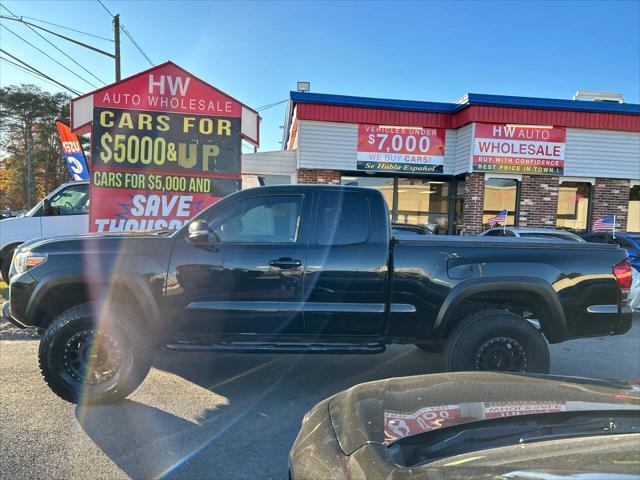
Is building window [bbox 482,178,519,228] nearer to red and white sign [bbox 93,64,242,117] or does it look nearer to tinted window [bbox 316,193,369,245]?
red and white sign [bbox 93,64,242,117]

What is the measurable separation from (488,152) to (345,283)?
10.7m

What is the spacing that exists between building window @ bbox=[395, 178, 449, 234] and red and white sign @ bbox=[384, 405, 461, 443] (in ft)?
41.9

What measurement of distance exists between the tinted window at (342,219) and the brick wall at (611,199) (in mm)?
12655

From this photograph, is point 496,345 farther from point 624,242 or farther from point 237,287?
point 624,242

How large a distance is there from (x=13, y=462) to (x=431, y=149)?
41.9 ft

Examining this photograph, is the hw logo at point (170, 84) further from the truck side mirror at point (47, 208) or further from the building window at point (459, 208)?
the building window at point (459, 208)

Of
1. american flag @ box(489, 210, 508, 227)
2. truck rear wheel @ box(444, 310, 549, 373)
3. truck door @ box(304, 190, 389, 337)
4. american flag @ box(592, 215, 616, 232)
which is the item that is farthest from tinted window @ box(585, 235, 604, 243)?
truck door @ box(304, 190, 389, 337)

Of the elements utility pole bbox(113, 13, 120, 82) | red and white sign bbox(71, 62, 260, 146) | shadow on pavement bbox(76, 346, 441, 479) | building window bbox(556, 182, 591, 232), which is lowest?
shadow on pavement bbox(76, 346, 441, 479)

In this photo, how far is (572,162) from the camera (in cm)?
1355

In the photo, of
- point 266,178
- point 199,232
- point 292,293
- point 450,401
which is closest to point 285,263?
point 292,293

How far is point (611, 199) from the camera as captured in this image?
45.7 feet

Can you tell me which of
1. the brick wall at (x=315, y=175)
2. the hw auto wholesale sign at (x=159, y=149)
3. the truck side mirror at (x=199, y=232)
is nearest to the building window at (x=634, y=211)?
the brick wall at (x=315, y=175)

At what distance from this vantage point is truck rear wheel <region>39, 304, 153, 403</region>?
12.6 feet

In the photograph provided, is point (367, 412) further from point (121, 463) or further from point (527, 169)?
point (527, 169)
